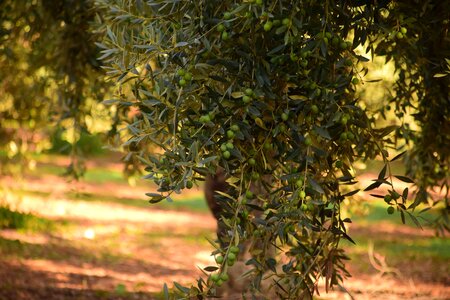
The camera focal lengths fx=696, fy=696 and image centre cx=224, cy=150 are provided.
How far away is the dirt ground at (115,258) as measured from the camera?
7965 mm

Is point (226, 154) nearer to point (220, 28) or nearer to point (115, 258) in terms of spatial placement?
point (220, 28)

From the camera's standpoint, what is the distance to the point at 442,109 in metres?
4.12

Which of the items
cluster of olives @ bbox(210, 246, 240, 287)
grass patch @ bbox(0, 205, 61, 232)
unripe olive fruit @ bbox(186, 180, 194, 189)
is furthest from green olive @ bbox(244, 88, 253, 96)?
grass patch @ bbox(0, 205, 61, 232)

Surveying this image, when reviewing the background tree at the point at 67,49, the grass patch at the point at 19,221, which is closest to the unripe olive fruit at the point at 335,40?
the background tree at the point at 67,49

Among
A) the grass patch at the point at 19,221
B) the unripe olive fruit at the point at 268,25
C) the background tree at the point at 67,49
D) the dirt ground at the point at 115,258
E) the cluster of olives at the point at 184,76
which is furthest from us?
the grass patch at the point at 19,221

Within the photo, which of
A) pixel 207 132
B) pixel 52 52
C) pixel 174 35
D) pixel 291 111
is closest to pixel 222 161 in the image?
pixel 207 132

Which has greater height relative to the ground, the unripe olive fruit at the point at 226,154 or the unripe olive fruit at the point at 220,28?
the unripe olive fruit at the point at 220,28

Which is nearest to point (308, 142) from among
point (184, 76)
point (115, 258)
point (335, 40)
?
point (335, 40)

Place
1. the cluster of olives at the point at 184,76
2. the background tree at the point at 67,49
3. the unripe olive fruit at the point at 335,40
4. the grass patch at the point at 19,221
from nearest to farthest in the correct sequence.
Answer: the cluster of olives at the point at 184,76
the unripe olive fruit at the point at 335,40
the background tree at the point at 67,49
the grass patch at the point at 19,221

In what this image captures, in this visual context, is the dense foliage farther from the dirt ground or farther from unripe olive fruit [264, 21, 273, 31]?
the dirt ground

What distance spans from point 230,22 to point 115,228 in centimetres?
1087

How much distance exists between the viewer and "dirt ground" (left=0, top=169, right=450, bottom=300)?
7.96 m

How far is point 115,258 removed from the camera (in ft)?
34.4

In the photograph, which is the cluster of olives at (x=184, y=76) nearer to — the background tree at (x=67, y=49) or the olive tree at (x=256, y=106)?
the olive tree at (x=256, y=106)
